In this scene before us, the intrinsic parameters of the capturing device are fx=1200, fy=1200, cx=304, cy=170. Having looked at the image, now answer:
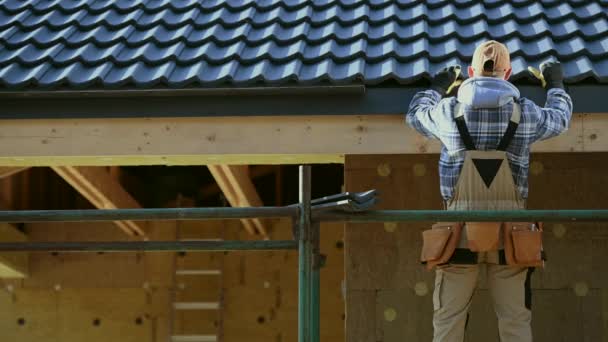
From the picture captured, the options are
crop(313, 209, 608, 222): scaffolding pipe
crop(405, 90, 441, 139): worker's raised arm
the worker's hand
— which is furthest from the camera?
the worker's hand

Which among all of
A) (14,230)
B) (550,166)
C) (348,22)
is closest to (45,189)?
(14,230)

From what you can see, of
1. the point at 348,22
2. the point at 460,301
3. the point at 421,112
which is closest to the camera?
the point at 460,301

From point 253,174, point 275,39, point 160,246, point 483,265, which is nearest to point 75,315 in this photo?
point 253,174

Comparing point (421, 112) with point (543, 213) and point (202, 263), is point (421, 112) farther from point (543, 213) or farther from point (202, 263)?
point (202, 263)

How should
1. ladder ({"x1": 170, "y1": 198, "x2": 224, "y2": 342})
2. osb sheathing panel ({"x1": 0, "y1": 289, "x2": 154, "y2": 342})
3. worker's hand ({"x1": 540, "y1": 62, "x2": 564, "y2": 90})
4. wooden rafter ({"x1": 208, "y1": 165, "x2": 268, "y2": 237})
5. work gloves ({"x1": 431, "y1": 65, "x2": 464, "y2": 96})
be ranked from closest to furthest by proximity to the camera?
worker's hand ({"x1": 540, "y1": 62, "x2": 564, "y2": 90}) < work gloves ({"x1": 431, "y1": 65, "x2": 464, "y2": 96}) < wooden rafter ({"x1": 208, "y1": 165, "x2": 268, "y2": 237}) < ladder ({"x1": 170, "y1": 198, "x2": 224, "y2": 342}) < osb sheathing panel ({"x1": 0, "y1": 289, "x2": 154, "y2": 342})

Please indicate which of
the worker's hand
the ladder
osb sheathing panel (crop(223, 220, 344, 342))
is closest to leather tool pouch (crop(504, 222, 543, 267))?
the worker's hand

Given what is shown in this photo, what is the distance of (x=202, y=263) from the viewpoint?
10352 millimetres

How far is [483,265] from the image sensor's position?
5832 mm

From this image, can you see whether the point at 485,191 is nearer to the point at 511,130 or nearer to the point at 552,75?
the point at 511,130

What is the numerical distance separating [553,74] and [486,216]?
1.25 m

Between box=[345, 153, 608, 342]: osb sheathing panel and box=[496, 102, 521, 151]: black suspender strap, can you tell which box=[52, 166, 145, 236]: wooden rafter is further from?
box=[496, 102, 521, 151]: black suspender strap

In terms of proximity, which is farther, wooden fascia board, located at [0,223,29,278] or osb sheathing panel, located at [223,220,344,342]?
osb sheathing panel, located at [223,220,344,342]

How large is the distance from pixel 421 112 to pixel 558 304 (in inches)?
64.8

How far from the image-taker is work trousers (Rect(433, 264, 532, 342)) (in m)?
5.77
